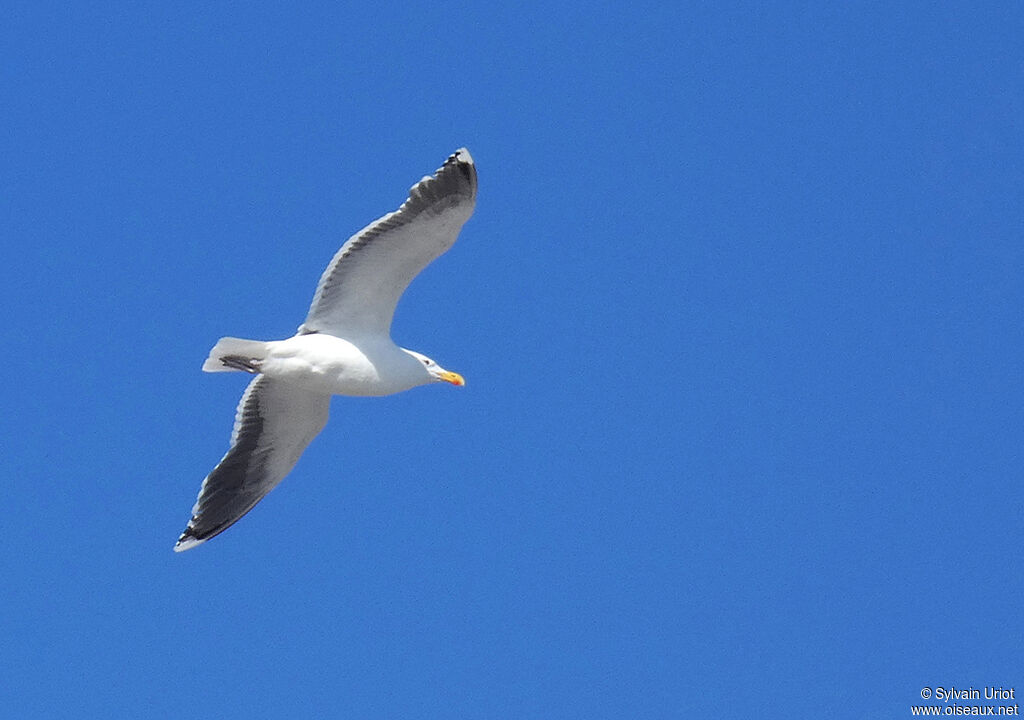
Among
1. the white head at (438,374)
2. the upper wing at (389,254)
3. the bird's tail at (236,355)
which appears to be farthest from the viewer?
the white head at (438,374)

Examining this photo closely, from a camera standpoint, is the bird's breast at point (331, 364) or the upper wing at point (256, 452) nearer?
the bird's breast at point (331, 364)

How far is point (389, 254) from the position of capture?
39.7ft

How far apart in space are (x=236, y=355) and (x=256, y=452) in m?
1.41

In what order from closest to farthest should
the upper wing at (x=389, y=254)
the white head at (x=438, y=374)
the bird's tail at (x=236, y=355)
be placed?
the upper wing at (x=389, y=254)
the bird's tail at (x=236, y=355)
the white head at (x=438, y=374)

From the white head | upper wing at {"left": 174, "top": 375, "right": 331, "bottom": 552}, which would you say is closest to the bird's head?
the white head

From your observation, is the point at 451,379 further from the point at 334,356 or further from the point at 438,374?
the point at 334,356

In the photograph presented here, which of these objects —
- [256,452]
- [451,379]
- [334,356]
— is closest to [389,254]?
[334,356]

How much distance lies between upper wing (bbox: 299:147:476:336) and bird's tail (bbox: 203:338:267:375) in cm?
46

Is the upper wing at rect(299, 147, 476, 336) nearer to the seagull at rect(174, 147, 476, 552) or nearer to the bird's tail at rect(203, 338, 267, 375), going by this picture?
the seagull at rect(174, 147, 476, 552)

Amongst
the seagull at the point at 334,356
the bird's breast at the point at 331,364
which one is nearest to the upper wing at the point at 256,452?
the seagull at the point at 334,356

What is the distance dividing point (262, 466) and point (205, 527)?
0.77 metres

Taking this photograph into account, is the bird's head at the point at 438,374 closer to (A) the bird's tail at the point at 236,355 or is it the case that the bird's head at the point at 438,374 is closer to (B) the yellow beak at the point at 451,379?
(B) the yellow beak at the point at 451,379

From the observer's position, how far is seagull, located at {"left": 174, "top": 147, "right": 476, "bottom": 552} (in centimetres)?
1186

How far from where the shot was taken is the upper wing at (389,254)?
11812 millimetres
